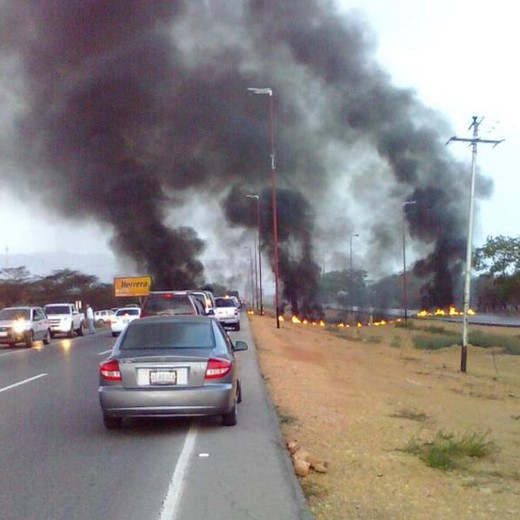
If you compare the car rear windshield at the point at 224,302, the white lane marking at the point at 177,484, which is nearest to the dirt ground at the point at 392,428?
the white lane marking at the point at 177,484

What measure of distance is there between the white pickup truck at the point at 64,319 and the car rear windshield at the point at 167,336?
2720 cm

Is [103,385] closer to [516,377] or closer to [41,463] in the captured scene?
[41,463]

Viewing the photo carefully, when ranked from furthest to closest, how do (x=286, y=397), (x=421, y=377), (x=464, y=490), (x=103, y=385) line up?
1. (x=421, y=377)
2. (x=286, y=397)
3. (x=103, y=385)
4. (x=464, y=490)

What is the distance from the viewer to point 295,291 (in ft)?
210

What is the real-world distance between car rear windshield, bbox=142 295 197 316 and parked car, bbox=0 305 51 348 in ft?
25.7

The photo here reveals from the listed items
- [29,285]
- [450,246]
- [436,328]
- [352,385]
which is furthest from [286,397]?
[29,285]

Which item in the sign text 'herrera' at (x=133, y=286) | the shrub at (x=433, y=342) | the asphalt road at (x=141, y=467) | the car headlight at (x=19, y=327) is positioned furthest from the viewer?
the sign text 'herrera' at (x=133, y=286)

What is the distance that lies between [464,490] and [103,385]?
418 centimetres

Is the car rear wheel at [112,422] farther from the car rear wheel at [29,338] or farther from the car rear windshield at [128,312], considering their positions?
the car rear windshield at [128,312]

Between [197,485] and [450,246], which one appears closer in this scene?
[197,485]

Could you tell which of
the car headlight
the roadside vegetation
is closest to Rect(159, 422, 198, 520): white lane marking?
the roadside vegetation

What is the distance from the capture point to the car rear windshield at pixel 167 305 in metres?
22.5

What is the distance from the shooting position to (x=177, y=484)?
7.24 m

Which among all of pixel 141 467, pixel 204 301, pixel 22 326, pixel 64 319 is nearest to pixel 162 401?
pixel 141 467
